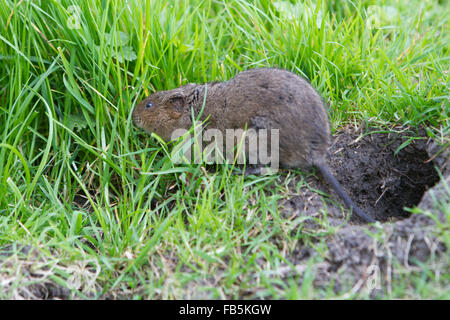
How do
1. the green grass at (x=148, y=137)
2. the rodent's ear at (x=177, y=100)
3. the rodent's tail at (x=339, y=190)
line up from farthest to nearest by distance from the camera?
the rodent's ear at (x=177, y=100), the rodent's tail at (x=339, y=190), the green grass at (x=148, y=137)

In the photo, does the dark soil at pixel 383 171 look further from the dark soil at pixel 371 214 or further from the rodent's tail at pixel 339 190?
the rodent's tail at pixel 339 190

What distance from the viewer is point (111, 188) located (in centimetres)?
387

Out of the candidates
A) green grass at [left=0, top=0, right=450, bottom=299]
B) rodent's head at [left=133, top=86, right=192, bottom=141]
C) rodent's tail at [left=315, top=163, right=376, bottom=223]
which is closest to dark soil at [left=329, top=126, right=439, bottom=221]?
green grass at [left=0, top=0, right=450, bottom=299]

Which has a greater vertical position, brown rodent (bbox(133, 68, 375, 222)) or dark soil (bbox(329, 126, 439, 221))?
brown rodent (bbox(133, 68, 375, 222))

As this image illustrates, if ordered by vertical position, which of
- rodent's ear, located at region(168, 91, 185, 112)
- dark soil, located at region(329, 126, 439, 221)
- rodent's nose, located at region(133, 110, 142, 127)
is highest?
rodent's ear, located at region(168, 91, 185, 112)

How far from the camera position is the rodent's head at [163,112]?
395cm

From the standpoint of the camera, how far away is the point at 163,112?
3.95m

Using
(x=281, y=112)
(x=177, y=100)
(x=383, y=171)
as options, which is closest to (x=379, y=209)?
(x=383, y=171)

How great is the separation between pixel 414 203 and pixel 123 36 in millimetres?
2621

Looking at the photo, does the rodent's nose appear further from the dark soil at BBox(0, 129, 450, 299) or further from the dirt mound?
the dirt mound

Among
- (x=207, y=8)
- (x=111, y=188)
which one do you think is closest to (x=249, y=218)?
(x=111, y=188)

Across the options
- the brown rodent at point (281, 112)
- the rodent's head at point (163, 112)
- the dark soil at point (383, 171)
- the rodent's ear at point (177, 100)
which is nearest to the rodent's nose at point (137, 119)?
the rodent's head at point (163, 112)

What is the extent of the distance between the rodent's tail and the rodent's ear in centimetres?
123

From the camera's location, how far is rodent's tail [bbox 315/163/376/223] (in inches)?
128
